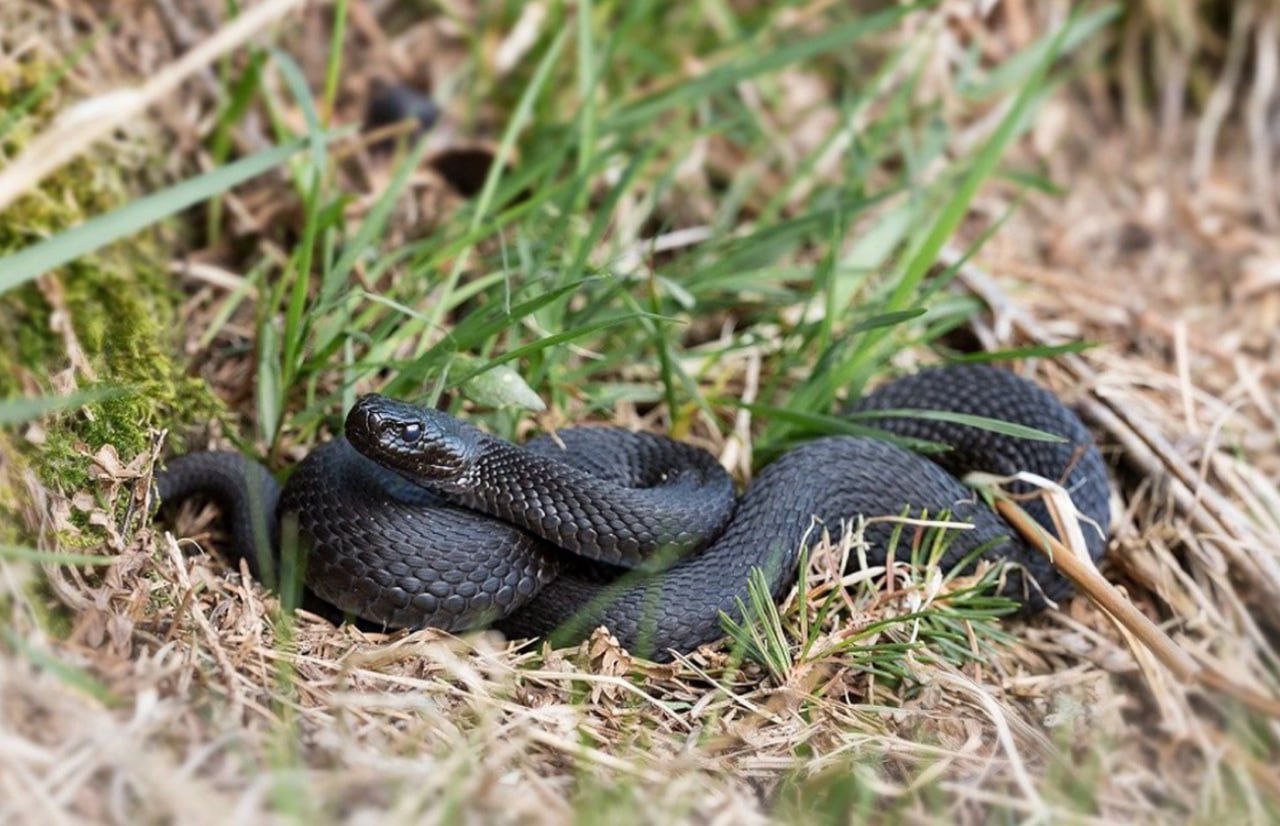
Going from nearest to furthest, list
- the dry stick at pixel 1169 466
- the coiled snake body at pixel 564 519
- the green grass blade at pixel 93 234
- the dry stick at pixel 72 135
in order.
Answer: the dry stick at pixel 72 135
the green grass blade at pixel 93 234
the coiled snake body at pixel 564 519
the dry stick at pixel 1169 466

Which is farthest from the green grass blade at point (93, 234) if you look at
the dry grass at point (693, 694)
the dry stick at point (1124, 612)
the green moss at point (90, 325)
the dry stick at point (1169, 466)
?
the dry stick at point (1124, 612)

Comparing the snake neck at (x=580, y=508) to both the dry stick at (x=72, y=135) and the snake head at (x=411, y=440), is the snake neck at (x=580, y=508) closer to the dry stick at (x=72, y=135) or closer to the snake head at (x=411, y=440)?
the snake head at (x=411, y=440)

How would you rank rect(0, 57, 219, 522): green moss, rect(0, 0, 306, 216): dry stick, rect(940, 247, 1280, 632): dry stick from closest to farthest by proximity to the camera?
rect(0, 0, 306, 216): dry stick → rect(0, 57, 219, 522): green moss → rect(940, 247, 1280, 632): dry stick

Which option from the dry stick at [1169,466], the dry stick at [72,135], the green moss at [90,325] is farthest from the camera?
the dry stick at [1169,466]

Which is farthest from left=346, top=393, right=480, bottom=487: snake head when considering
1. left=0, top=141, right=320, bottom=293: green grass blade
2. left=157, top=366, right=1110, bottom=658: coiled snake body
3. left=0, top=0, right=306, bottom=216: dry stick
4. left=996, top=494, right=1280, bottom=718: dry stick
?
left=996, top=494, right=1280, bottom=718: dry stick

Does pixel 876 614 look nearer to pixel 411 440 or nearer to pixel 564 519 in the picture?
pixel 564 519

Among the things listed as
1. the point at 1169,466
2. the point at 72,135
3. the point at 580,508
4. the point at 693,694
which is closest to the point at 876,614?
the point at 693,694

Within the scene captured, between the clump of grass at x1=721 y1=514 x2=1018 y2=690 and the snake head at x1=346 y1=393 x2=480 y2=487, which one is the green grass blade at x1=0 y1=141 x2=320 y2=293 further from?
the clump of grass at x1=721 y1=514 x2=1018 y2=690
